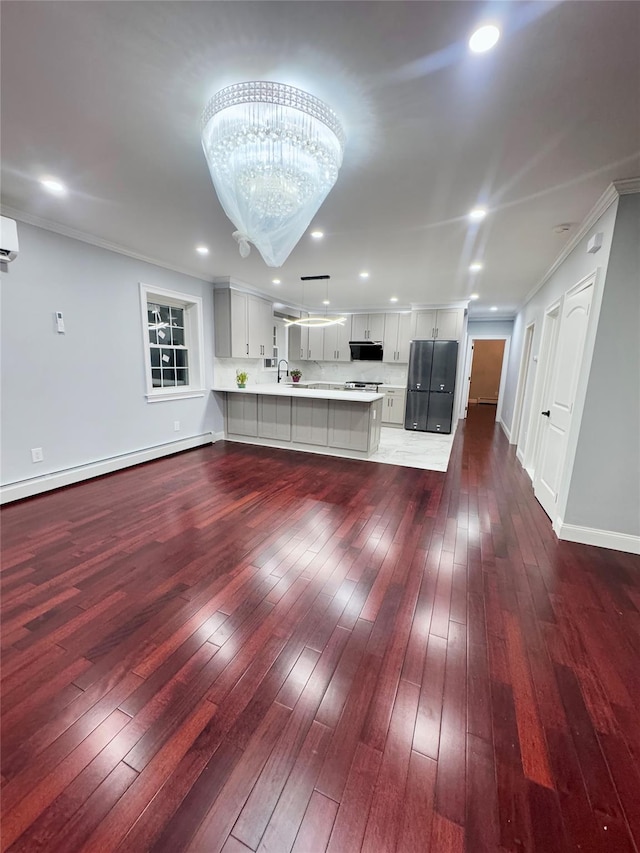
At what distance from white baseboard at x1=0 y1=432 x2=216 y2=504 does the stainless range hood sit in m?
3.97

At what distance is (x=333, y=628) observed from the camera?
1768mm

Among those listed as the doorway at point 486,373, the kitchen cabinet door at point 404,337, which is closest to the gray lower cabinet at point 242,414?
the kitchen cabinet door at point 404,337

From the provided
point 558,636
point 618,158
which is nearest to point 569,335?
point 618,158

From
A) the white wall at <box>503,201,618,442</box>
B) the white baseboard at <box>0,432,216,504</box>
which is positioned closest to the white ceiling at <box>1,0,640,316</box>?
the white wall at <box>503,201,618,442</box>

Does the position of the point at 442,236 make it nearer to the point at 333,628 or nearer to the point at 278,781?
the point at 333,628

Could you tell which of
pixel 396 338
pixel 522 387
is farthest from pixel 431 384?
pixel 522 387

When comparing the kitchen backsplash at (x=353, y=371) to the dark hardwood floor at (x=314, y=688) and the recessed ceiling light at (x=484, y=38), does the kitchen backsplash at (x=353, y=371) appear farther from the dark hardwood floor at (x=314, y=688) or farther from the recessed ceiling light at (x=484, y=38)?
the recessed ceiling light at (x=484, y=38)

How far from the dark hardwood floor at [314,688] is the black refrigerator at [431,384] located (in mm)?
4099

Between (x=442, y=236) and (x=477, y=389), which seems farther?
(x=477, y=389)

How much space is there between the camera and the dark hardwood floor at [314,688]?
1.02 meters

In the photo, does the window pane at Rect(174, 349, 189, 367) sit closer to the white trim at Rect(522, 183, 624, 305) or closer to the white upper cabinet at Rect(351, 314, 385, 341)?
the white upper cabinet at Rect(351, 314, 385, 341)

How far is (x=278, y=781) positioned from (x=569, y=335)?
3799mm

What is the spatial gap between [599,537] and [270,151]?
3443 millimetres

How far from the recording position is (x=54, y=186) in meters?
2.56
